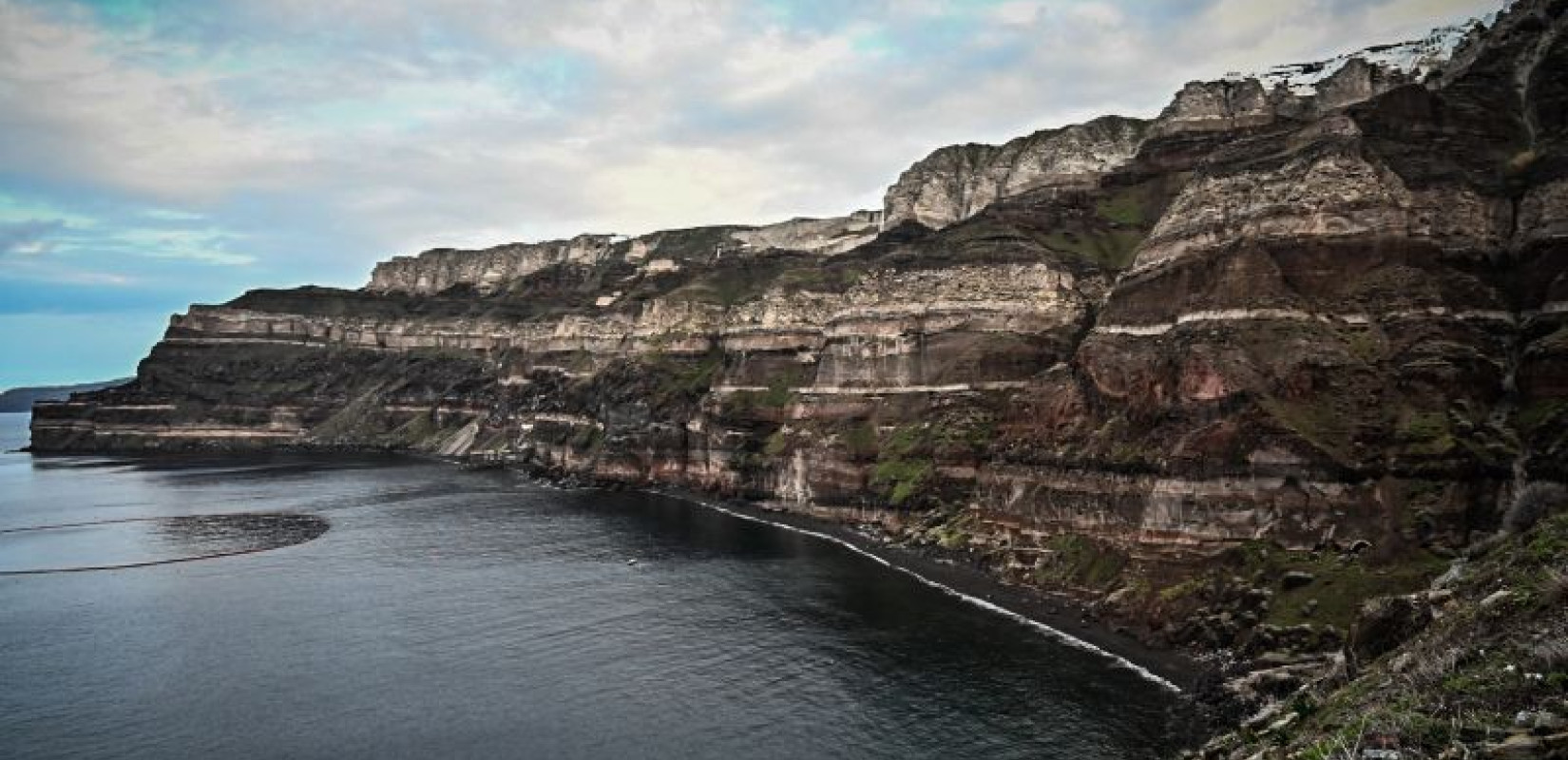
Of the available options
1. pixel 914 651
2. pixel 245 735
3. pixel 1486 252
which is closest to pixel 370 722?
pixel 245 735

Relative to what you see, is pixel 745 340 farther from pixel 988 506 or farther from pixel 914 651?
pixel 914 651

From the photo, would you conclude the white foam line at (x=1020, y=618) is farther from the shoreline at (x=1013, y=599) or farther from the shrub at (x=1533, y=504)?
the shrub at (x=1533, y=504)

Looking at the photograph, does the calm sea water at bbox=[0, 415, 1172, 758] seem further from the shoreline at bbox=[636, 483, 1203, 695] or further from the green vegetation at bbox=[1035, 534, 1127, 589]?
the green vegetation at bbox=[1035, 534, 1127, 589]

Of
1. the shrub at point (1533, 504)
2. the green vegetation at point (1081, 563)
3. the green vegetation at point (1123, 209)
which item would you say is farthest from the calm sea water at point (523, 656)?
the green vegetation at point (1123, 209)

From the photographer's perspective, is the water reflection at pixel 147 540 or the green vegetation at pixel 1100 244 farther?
the green vegetation at pixel 1100 244

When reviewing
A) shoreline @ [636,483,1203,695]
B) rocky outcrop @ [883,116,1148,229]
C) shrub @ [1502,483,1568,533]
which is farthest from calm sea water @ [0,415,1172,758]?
rocky outcrop @ [883,116,1148,229]

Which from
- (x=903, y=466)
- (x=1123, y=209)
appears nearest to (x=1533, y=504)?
(x=903, y=466)

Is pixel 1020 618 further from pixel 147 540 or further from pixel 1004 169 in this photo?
pixel 1004 169

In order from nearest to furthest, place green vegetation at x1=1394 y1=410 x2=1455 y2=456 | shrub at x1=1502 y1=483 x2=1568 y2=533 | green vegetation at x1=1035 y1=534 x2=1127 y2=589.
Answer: shrub at x1=1502 y1=483 x2=1568 y2=533 < green vegetation at x1=1394 y1=410 x2=1455 y2=456 < green vegetation at x1=1035 y1=534 x2=1127 y2=589

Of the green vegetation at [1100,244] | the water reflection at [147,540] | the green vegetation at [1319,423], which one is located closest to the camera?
the green vegetation at [1319,423]
